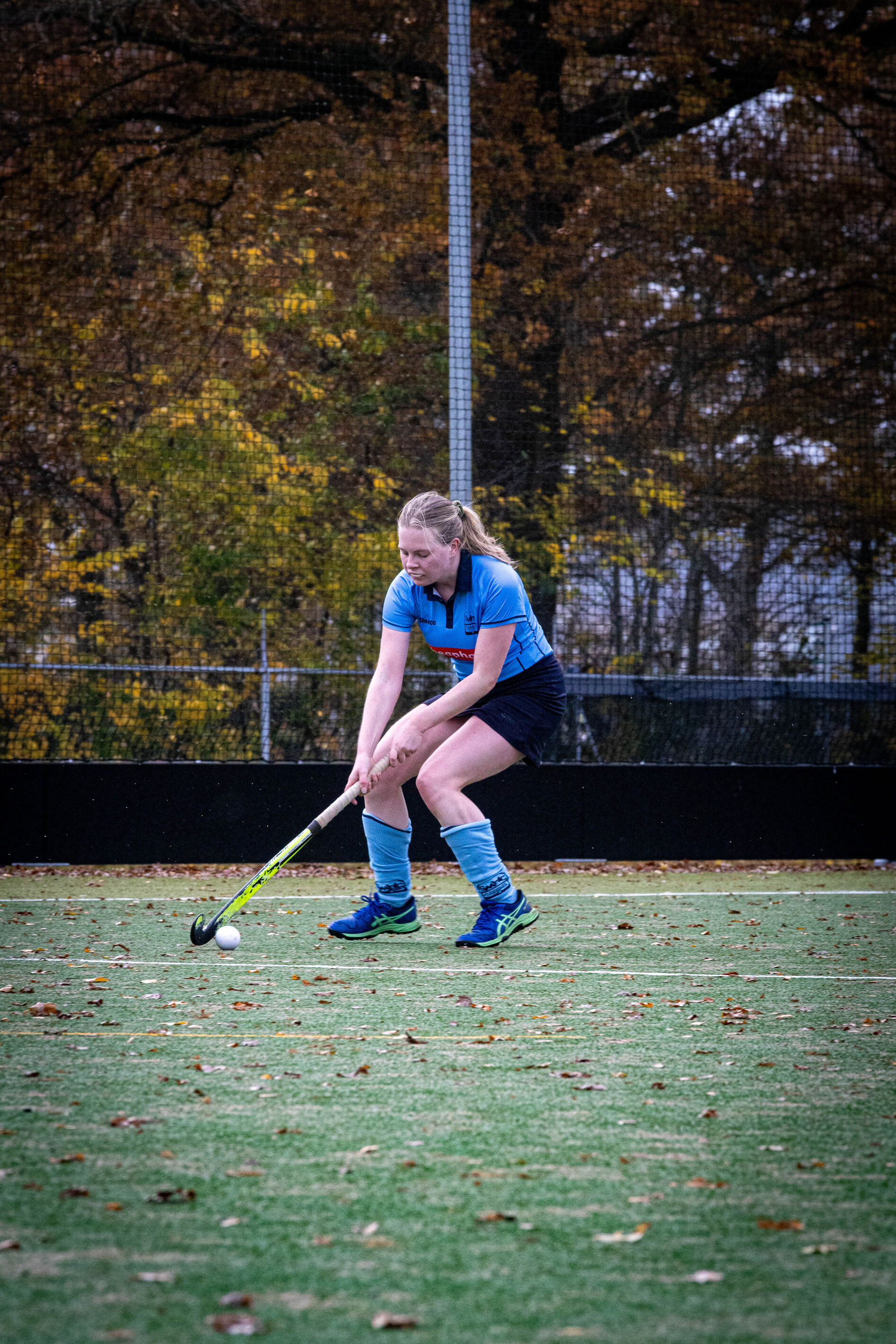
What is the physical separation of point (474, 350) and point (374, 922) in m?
6.08

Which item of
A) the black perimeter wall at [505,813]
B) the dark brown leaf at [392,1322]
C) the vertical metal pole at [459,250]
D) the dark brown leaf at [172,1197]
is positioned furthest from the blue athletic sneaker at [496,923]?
the vertical metal pole at [459,250]

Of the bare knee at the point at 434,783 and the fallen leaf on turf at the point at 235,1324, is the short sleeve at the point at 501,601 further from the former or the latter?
the fallen leaf on turf at the point at 235,1324

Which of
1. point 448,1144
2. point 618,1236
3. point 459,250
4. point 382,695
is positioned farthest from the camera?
point 459,250

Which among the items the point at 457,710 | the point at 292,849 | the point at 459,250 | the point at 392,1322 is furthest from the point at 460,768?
the point at 459,250

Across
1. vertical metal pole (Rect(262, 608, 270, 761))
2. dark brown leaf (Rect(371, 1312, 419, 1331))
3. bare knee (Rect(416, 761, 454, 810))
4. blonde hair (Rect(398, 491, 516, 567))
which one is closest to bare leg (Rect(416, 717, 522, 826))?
bare knee (Rect(416, 761, 454, 810))

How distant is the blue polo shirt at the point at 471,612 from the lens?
189 inches

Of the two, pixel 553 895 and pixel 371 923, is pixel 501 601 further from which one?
pixel 553 895

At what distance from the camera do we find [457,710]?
486 centimetres

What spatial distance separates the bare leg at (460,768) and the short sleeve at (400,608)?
17.1 inches

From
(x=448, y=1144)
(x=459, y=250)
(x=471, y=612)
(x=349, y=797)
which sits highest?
(x=459, y=250)

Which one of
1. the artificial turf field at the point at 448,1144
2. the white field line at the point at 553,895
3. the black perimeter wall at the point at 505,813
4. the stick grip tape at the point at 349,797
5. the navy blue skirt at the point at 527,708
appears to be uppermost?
the navy blue skirt at the point at 527,708

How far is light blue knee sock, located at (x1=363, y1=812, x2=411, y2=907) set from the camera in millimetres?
5082

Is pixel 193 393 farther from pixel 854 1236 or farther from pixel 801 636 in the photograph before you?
pixel 854 1236

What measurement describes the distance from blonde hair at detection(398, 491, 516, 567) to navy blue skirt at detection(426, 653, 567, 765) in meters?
0.45
